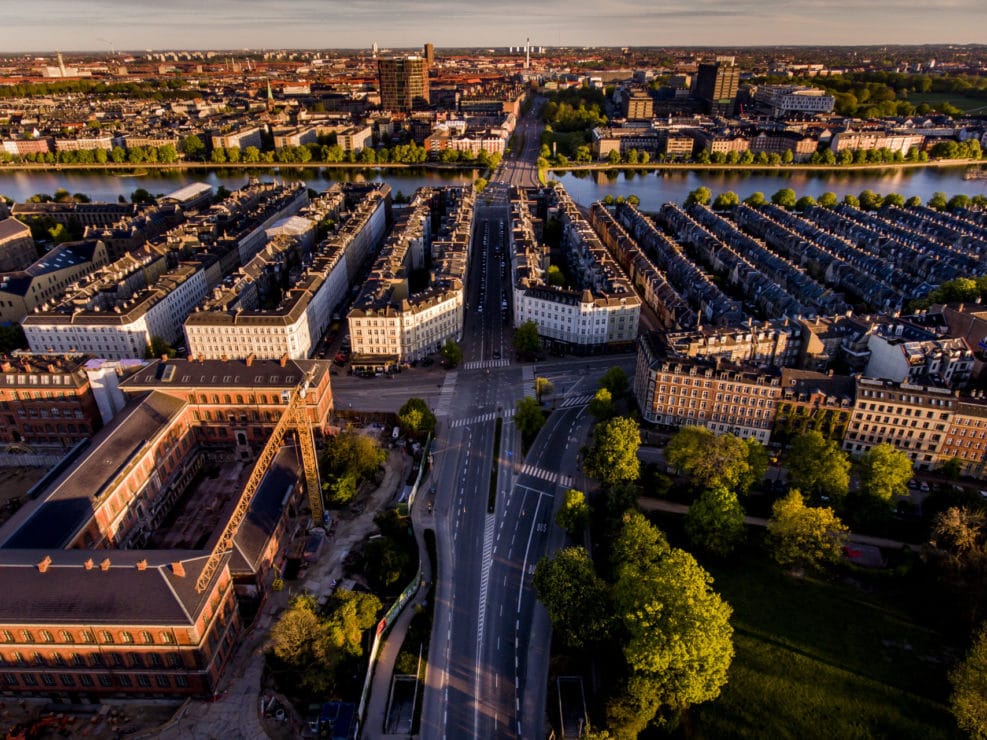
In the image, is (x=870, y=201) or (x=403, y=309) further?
(x=870, y=201)

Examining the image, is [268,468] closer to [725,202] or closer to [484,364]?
[484,364]

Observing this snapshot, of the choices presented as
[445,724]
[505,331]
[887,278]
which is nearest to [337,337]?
[505,331]

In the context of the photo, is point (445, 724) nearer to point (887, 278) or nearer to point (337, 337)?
point (337, 337)

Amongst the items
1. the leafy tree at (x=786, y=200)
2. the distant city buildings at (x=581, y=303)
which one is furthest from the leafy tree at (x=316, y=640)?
the leafy tree at (x=786, y=200)

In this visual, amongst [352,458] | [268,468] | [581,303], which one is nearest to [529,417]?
[352,458]

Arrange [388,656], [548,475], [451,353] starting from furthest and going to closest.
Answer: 1. [451,353]
2. [548,475]
3. [388,656]

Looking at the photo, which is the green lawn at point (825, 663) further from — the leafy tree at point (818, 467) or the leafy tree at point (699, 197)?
the leafy tree at point (699, 197)
